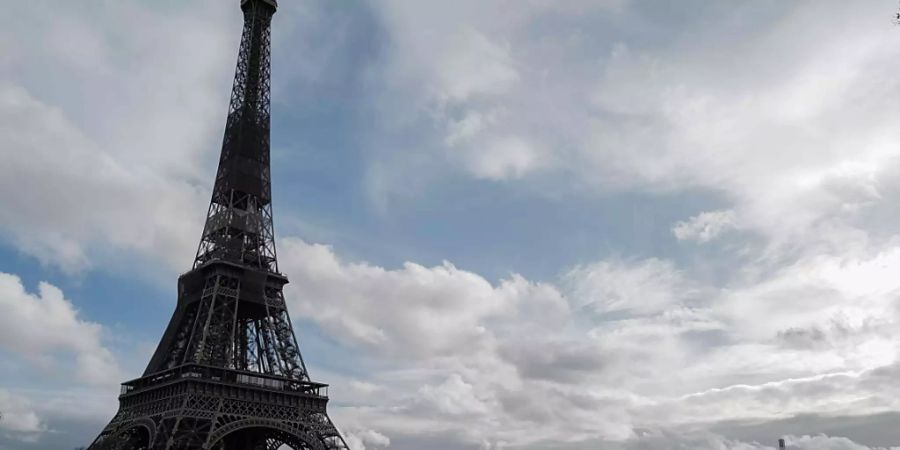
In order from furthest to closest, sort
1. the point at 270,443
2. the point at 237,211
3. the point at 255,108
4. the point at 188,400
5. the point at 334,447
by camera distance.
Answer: the point at 255,108 → the point at 237,211 → the point at 270,443 → the point at 334,447 → the point at 188,400

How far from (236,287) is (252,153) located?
22531 millimetres

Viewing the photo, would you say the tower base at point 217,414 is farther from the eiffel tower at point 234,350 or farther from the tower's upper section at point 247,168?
the tower's upper section at point 247,168

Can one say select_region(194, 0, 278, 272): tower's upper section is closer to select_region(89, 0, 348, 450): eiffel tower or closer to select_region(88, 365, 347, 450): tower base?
select_region(89, 0, 348, 450): eiffel tower

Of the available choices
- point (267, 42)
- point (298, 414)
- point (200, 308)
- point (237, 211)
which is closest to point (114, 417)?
point (200, 308)

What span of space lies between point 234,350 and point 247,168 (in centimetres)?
2697

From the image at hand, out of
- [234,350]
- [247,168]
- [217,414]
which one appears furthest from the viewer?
[247,168]

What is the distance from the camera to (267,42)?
117188 mm

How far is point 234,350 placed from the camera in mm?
97875

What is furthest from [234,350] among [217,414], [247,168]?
[247,168]

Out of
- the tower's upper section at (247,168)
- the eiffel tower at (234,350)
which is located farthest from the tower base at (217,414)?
the tower's upper section at (247,168)

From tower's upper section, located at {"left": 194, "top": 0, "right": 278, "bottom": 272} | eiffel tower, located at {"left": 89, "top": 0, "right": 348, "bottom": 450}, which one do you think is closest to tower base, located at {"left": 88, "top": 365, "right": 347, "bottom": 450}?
eiffel tower, located at {"left": 89, "top": 0, "right": 348, "bottom": 450}

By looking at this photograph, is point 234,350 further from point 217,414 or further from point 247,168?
point 247,168

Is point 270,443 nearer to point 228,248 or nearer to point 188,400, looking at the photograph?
point 188,400

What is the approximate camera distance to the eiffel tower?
85.0 metres
